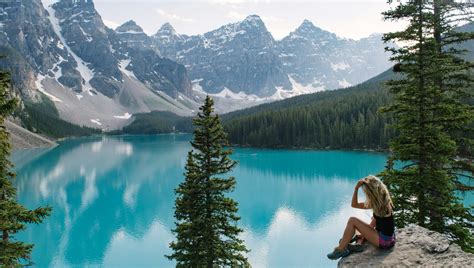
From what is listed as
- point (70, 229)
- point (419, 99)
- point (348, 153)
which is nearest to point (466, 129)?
point (419, 99)

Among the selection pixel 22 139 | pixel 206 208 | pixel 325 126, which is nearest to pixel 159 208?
pixel 206 208

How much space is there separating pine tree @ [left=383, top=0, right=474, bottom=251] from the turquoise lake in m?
20.5

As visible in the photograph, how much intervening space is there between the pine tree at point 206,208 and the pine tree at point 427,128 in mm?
8884

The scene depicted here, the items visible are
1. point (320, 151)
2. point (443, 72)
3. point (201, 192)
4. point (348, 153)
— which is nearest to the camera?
point (443, 72)

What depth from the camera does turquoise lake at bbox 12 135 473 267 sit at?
38.0 m

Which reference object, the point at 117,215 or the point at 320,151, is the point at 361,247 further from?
the point at 320,151

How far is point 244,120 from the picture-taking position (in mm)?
160125

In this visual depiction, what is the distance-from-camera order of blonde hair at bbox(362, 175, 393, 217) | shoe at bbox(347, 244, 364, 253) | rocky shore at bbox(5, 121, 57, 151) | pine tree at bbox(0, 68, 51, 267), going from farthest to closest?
rocky shore at bbox(5, 121, 57, 151) < pine tree at bbox(0, 68, 51, 267) < shoe at bbox(347, 244, 364, 253) < blonde hair at bbox(362, 175, 393, 217)

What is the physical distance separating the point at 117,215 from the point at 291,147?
9136 cm

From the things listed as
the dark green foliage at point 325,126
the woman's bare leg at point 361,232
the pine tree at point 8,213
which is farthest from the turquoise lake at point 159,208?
the woman's bare leg at point 361,232

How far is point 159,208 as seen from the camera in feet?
186

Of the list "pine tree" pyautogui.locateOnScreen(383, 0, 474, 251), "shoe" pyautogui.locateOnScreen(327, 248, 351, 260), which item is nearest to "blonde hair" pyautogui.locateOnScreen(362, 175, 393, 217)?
"shoe" pyautogui.locateOnScreen(327, 248, 351, 260)

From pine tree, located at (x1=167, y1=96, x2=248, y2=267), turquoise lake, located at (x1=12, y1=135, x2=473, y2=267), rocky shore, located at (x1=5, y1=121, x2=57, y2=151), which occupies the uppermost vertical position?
rocky shore, located at (x1=5, y1=121, x2=57, y2=151)

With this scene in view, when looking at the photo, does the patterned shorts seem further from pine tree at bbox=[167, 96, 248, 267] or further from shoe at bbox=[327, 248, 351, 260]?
pine tree at bbox=[167, 96, 248, 267]
